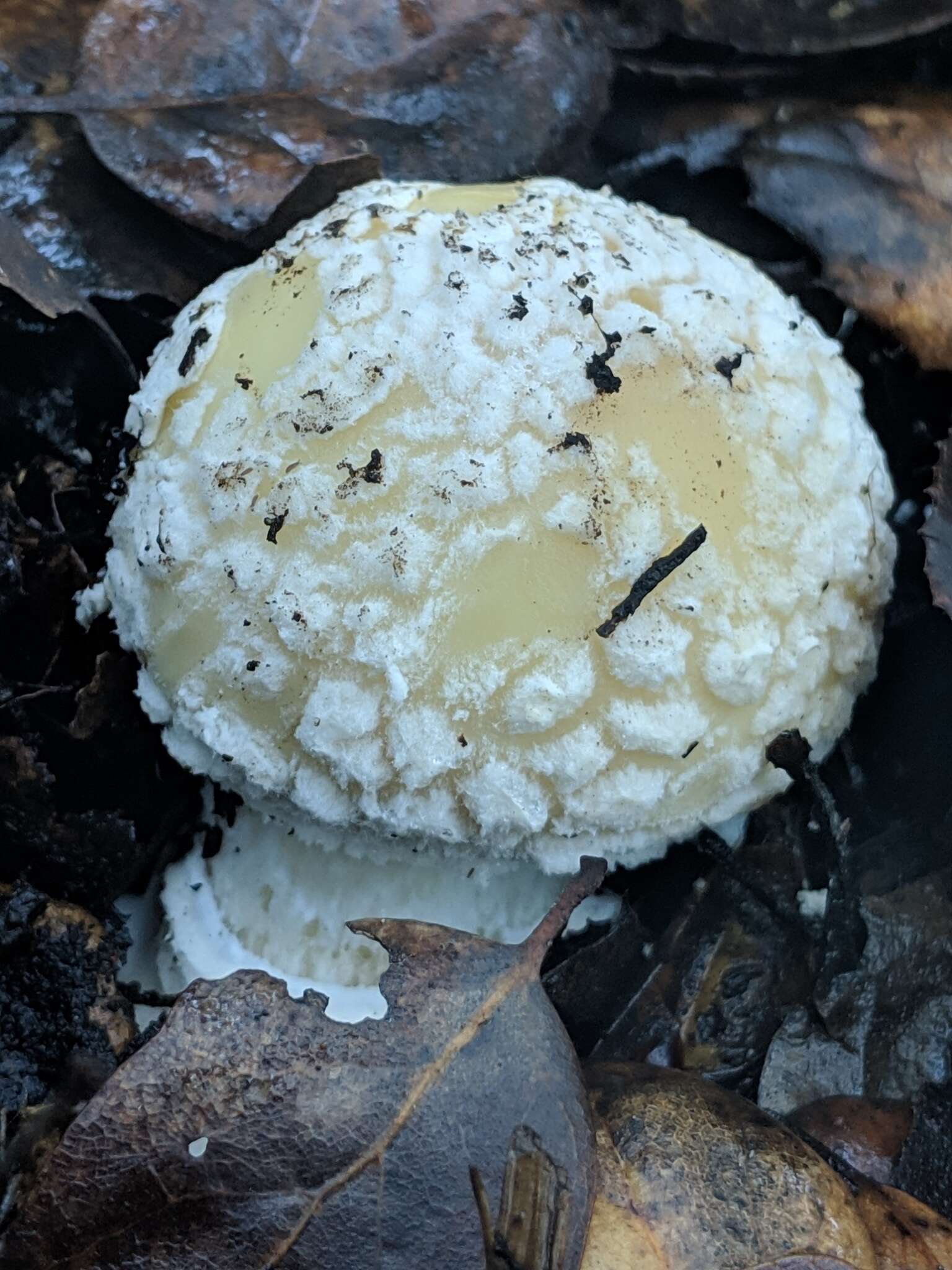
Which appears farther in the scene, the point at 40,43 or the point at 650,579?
the point at 40,43

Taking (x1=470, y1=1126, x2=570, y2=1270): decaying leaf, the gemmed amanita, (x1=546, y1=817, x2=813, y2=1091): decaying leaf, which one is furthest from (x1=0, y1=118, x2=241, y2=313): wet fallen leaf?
(x1=470, y1=1126, x2=570, y2=1270): decaying leaf

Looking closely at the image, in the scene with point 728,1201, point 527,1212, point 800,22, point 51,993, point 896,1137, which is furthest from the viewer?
point 800,22

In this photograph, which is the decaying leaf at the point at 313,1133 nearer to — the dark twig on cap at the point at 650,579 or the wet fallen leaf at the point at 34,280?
the dark twig on cap at the point at 650,579

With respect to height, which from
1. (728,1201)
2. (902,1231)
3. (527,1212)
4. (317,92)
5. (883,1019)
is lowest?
(883,1019)

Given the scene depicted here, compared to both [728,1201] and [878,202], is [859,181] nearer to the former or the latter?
[878,202]

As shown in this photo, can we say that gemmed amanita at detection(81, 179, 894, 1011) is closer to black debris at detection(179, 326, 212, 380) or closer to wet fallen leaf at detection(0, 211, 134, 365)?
black debris at detection(179, 326, 212, 380)

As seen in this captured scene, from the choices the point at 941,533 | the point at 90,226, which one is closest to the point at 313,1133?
the point at 941,533
